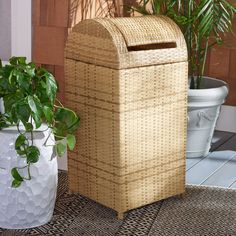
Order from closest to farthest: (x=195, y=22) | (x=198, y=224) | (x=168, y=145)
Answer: (x=198, y=224), (x=168, y=145), (x=195, y=22)

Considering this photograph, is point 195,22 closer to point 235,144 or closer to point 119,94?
point 235,144

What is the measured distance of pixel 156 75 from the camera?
2.61 m

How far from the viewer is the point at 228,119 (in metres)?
4.09

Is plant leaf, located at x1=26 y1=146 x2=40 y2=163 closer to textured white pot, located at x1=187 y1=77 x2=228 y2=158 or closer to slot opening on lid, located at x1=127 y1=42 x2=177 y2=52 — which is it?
slot opening on lid, located at x1=127 y1=42 x2=177 y2=52

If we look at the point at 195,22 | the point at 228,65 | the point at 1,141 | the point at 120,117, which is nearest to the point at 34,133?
the point at 1,141

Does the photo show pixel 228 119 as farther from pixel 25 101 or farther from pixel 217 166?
pixel 25 101

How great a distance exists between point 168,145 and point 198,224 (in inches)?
14.7

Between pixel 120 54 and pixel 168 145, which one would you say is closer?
pixel 120 54

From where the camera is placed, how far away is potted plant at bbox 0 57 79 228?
7.50 ft

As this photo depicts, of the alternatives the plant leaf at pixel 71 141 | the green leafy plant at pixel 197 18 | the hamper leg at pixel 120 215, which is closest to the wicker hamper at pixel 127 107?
the hamper leg at pixel 120 215

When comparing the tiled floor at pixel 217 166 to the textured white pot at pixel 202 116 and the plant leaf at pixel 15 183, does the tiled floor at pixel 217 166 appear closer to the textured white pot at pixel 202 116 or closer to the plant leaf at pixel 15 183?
the textured white pot at pixel 202 116

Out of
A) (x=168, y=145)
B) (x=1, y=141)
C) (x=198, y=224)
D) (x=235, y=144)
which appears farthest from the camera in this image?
(x=235, y=144)

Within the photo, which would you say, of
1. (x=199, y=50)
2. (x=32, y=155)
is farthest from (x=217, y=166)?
(x=32, y=155)

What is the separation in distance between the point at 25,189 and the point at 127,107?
20.2 inches
